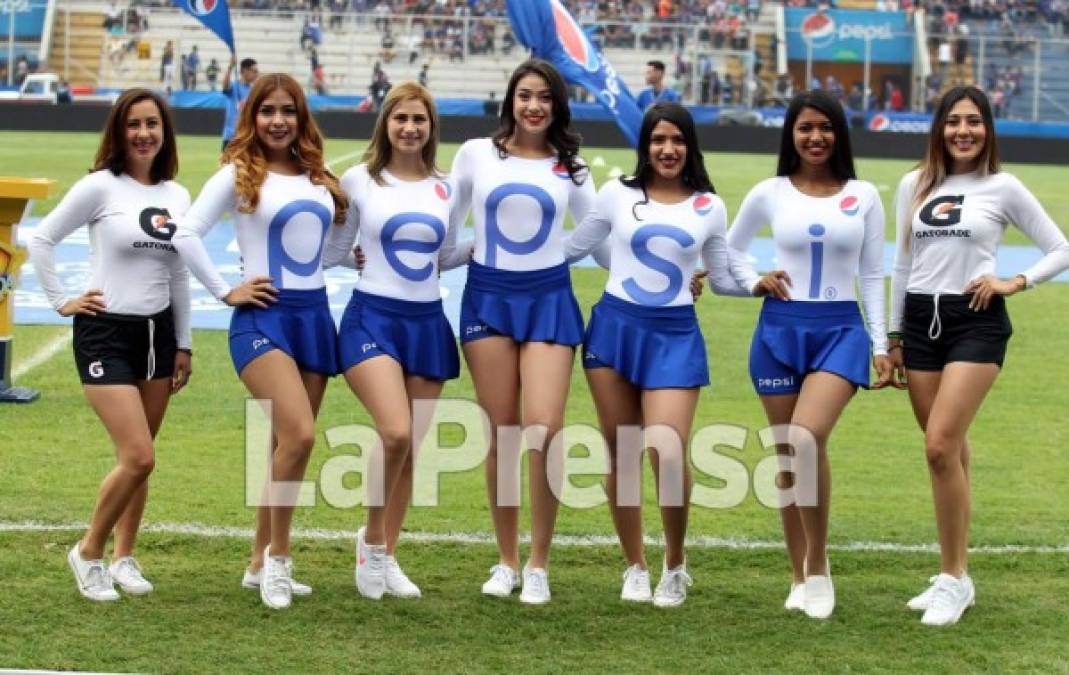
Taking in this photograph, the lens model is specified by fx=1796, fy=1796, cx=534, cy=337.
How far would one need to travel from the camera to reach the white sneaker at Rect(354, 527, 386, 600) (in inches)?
238

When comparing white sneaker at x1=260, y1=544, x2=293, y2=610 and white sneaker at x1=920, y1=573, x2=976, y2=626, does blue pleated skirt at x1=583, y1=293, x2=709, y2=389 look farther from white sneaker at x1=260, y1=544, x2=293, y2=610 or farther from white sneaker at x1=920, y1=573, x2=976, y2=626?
white sneaker at x1=260, y1=544, x2=293, y2=610

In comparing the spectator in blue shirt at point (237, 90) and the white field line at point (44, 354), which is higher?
the spectator in blue shirt at point (237, 90)

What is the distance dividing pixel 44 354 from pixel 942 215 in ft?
22.5

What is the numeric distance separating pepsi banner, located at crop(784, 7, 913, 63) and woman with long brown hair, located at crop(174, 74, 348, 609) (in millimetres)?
34407

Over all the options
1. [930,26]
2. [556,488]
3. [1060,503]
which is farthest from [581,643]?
[930,26]

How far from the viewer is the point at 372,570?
6055 millimetres

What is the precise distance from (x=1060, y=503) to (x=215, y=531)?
362 centimetres

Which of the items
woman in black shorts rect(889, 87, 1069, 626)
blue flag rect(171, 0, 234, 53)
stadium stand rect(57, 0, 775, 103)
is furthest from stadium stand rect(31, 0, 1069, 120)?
woman in black shorts rect(889, 87, 1069, 626)

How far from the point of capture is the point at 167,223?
5.95 meters

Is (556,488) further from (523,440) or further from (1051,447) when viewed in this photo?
(1051,447)

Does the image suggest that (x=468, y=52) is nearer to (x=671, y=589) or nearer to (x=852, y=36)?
(x=852, y=36)

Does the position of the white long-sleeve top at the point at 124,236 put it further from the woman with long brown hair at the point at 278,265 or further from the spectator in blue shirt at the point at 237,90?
the spectator in blue shirt at the point at 237,90

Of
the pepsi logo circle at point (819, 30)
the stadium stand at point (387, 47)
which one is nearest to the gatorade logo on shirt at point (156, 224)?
the stadium stand at point (387, 47)

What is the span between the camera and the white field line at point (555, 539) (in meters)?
6.89
